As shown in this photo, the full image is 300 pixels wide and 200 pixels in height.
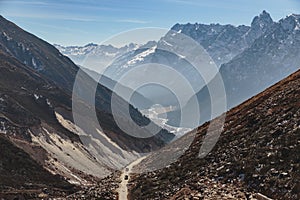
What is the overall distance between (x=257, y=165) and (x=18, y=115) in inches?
5756

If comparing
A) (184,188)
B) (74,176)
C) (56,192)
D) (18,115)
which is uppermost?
(18,115)

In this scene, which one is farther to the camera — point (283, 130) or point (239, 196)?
point (283, 130)

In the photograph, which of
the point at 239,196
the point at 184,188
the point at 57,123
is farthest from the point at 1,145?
the point at 239,196

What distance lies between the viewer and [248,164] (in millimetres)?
46781

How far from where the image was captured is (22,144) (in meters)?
147

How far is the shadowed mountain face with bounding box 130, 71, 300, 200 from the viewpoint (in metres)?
41.8

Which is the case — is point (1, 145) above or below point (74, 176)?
above

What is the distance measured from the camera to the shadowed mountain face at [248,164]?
137 ft

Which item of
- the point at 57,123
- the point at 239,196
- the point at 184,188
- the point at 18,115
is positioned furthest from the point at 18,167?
the point at 239,196

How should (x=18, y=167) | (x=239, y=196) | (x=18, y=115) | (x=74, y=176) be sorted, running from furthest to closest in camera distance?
(x=18, y=115)
(x=74, y=176)
(x=18, y=167)
(x=239, y=196)

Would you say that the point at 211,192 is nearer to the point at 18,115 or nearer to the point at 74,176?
the point at 74,176

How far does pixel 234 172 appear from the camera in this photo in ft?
154

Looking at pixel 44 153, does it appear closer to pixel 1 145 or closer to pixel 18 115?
pixel 1 145

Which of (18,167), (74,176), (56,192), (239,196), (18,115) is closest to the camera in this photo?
(239,196)
